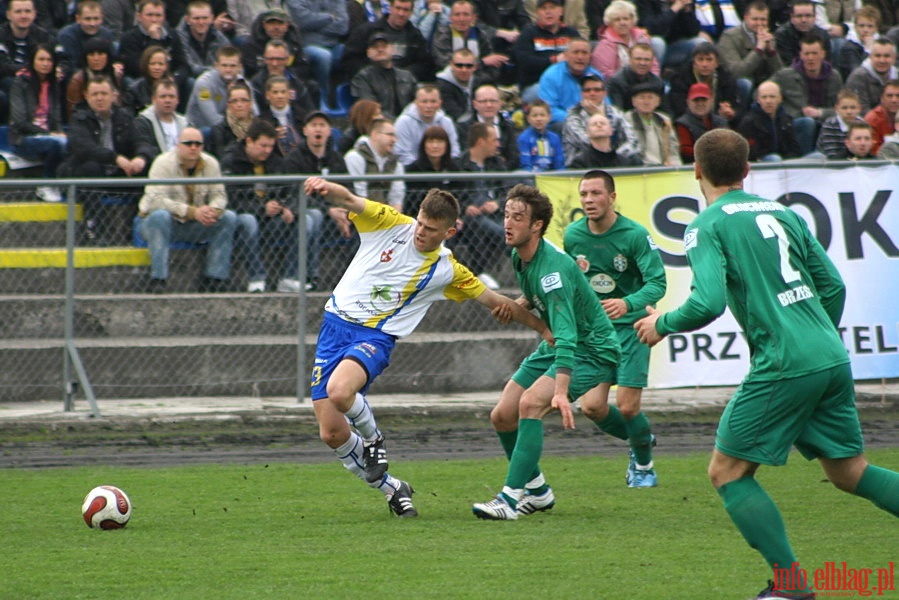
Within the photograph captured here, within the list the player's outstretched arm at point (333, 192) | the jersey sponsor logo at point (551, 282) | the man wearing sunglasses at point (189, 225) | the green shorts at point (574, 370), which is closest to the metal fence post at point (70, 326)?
the man wearing sunglasses at point (189, 225)

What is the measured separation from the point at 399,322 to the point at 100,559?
7.90 ft

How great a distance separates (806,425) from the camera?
18.3 ft

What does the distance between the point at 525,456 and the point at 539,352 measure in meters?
0.84

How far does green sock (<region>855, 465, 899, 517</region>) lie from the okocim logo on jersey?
1.38 ft

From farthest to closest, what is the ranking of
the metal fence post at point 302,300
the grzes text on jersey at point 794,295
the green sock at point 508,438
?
1. the metal fence post at point 302,300
2. the green sock at point 508,438
3. the grzes text on jersey at point 794,295

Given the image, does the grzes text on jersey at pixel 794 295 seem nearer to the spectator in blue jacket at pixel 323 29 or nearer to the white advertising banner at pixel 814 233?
the white advertising banner at pixel 814 233

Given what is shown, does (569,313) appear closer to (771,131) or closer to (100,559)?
(100,559)

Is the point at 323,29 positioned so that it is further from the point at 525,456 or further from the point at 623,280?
the point at 525,456

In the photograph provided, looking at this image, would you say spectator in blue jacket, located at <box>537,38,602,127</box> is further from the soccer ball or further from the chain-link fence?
the soccer ball

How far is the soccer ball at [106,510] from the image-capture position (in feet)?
24.8

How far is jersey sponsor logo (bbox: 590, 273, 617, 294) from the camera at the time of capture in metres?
9.06

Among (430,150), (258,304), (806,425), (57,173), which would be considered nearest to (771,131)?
(430,150)

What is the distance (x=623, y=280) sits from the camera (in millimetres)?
9078

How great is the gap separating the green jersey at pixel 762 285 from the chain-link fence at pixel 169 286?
7.20 meters
